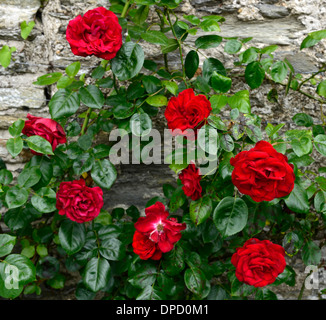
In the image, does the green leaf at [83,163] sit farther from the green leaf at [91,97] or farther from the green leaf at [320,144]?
the green leaf at [320,144]

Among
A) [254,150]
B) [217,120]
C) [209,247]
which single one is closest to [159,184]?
[209,247]

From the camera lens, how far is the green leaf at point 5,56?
1304mm

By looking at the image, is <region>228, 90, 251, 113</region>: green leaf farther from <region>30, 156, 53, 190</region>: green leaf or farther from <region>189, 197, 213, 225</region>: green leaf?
<region>30, 156, 53, 190</region>: green leaf

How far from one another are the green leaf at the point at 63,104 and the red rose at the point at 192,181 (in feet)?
1.35

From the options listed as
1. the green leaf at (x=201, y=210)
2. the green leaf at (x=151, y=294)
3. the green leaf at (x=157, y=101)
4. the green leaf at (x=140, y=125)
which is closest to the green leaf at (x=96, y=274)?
the green leaf at (x=151, y=294)

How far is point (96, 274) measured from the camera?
118 centimetres

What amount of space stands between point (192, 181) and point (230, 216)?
17cm

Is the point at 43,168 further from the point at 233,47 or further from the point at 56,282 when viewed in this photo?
the point at 233,47

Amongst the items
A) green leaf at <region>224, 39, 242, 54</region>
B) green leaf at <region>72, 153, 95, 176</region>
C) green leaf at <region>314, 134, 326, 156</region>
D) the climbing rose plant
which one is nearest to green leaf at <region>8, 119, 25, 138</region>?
the climbing rose plant

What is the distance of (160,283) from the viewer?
3.74 feet

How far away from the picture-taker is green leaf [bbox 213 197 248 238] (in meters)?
0.97

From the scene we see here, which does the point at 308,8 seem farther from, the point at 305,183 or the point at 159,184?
the point at 159,184

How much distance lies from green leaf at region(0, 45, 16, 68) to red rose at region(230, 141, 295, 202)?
0.99 meters
